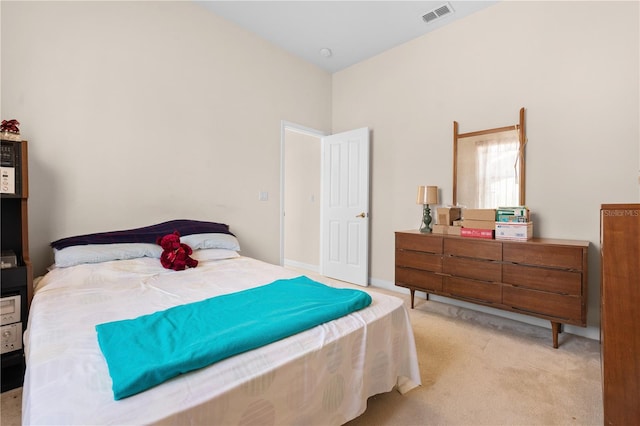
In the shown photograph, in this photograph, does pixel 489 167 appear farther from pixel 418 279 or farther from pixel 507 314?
pixel 507 314

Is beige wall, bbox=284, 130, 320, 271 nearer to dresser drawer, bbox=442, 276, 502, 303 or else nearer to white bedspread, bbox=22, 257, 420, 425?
dresser drawer, bbox=442, 276, 502, 303

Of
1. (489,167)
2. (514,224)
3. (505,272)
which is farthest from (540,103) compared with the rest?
(505,272)

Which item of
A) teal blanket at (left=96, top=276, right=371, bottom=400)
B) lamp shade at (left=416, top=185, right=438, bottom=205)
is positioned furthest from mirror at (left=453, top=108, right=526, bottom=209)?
teal blanket at (left=96, top=276, right=371, bottom=400)

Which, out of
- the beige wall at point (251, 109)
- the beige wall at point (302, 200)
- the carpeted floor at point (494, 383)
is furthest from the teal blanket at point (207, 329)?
the beige wall at point (302, 200)

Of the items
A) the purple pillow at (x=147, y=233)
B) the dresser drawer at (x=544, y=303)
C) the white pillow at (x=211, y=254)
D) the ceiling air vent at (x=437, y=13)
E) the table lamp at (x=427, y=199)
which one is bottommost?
the dresser drawer at (x=544, y=303)

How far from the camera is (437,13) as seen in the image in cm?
301

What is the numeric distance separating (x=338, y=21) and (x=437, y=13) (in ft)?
3.29

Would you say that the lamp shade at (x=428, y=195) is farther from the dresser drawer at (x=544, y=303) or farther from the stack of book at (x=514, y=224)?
the dresser drawer at (x=544, y=303)

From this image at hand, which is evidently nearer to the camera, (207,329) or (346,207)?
(207,329)

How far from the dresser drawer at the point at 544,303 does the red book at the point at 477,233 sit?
0.44m

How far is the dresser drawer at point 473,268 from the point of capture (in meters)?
2.50

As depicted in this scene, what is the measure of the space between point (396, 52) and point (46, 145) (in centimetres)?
362

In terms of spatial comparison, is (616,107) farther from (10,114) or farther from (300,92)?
(10,114)

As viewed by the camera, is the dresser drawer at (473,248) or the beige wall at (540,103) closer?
the beige wall at (540,103)
